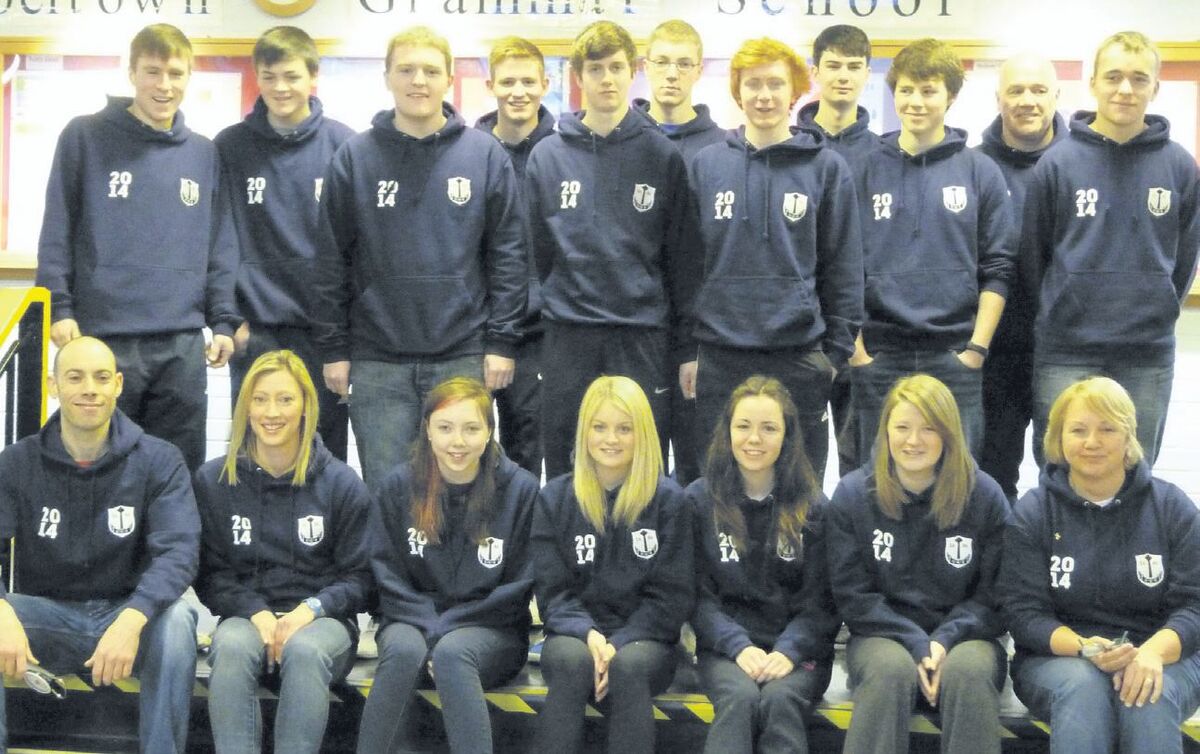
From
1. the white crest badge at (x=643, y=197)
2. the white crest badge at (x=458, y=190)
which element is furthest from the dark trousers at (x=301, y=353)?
the white crest badge at (x=643, y=197)

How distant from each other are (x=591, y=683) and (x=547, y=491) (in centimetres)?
54

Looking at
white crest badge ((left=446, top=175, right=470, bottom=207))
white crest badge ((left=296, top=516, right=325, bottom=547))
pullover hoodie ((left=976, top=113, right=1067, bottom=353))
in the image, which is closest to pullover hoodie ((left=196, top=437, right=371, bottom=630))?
white crest badge ((left=296, top=516, right=325, bottom=547))

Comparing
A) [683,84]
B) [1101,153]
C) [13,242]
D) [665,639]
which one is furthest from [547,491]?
[13,242]

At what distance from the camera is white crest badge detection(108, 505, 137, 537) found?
152 inches

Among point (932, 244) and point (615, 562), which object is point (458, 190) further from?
point (932, 244)

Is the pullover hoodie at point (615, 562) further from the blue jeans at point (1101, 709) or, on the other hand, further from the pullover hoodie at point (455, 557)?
the blue jeans at point (1101, 709)

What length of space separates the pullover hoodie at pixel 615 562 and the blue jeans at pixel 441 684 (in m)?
0.22

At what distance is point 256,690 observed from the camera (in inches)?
146

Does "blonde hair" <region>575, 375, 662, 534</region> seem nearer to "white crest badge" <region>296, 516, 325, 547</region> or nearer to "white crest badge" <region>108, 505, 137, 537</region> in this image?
"white crest badge" <region>296, 516, 325, 547</region>

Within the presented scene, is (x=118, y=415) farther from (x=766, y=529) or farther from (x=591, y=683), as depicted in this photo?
(x=766, y=529)

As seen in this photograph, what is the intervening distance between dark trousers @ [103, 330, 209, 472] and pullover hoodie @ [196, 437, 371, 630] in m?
0.37

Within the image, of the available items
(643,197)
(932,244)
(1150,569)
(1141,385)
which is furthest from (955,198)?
(1150,569)

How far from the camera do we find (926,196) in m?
4.27

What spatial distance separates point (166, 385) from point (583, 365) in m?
1.20
